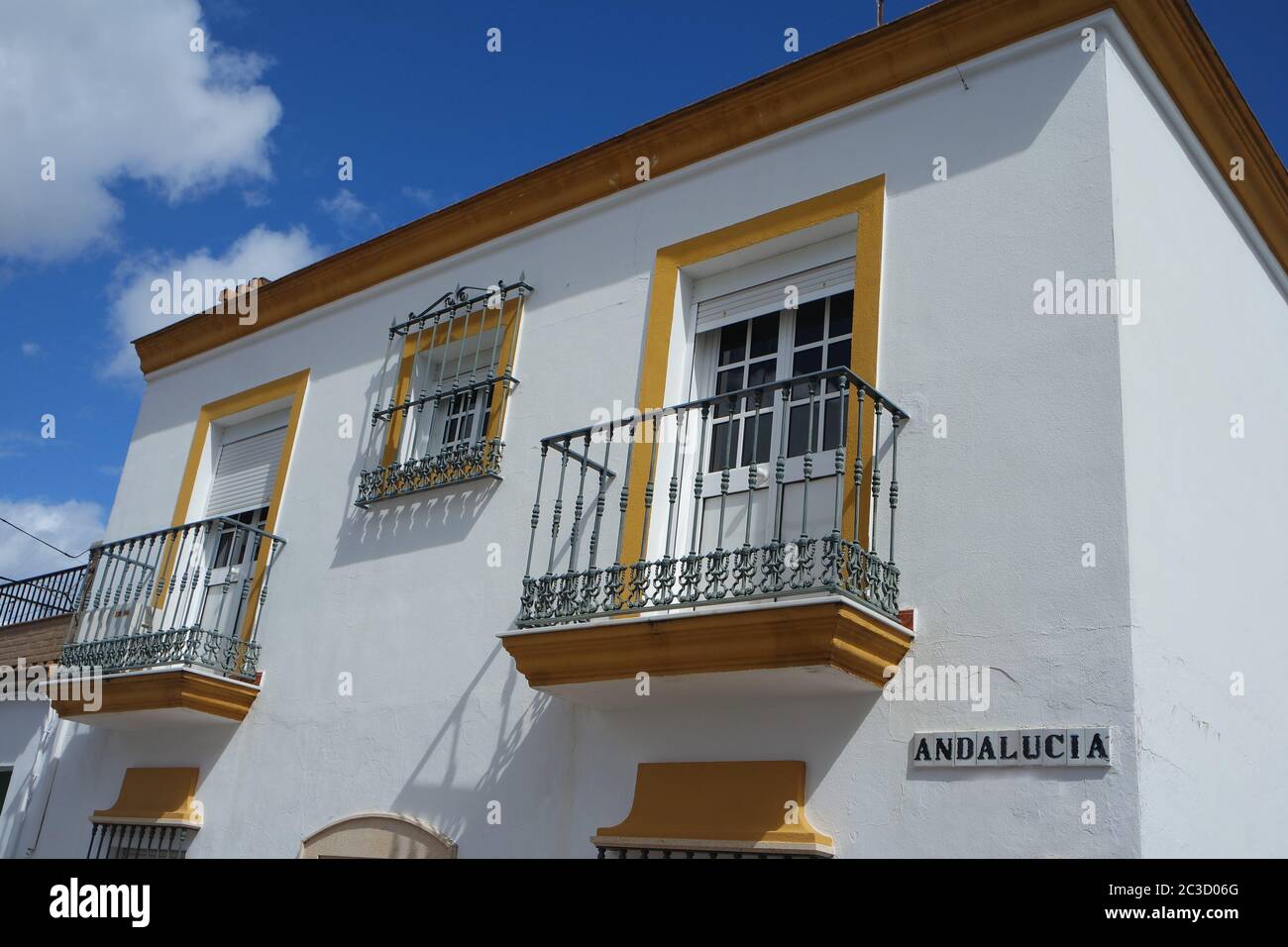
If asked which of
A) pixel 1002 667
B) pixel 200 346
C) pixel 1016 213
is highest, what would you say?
pixel 200 346

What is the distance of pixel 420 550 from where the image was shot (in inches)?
316

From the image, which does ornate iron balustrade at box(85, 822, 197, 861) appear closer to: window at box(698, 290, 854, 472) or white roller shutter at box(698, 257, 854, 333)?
window at box(698, 290, 854, 472)

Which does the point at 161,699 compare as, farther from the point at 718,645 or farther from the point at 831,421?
the point at 831,421

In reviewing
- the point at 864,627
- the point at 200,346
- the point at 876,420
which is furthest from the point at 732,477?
the point at 200,346

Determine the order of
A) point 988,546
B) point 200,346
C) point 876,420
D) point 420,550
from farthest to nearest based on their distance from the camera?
point 200,346 < point 420,550 < point 876,420 < point 988,546

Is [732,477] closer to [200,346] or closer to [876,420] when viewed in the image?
[876,420]

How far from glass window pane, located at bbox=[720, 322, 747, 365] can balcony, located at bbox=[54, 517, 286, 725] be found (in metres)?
3.60

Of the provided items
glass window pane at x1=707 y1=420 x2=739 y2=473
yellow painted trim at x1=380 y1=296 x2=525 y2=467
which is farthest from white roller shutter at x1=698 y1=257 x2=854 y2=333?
yellow painted trim at x1=380 y1=296 x2=525 y2=467

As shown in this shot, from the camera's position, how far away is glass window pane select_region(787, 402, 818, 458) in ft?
21.5

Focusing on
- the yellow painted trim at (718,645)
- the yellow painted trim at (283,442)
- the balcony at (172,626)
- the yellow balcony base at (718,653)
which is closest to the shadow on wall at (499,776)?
the yellow balcony base at (718,653)

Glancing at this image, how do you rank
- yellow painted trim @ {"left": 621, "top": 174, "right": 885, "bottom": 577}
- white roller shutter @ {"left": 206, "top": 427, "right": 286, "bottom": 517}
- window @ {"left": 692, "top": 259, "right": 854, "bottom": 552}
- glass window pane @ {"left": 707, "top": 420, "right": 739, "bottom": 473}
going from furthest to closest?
white roller shutter @ {"left": 206, "top": 427, "right": 286, "bottom": 517} → glass window pane @ {"left": 707, "top": 420, "right": 739, "bottom": 473} → window @ {"left": 692, "top": 259, "right": 854, "bottom": 552} → yellow painted trim @ {"left": 621, "top": 174, "right": 885, "bottom": 577}

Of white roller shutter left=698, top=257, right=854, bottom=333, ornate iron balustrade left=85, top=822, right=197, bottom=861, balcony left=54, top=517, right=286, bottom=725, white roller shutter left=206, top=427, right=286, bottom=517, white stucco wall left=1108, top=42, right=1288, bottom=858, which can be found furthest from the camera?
white roller shutter left=206, top=427, right=286, bottom=517

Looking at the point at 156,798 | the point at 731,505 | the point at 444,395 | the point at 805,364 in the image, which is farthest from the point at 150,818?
the point at 805,364
